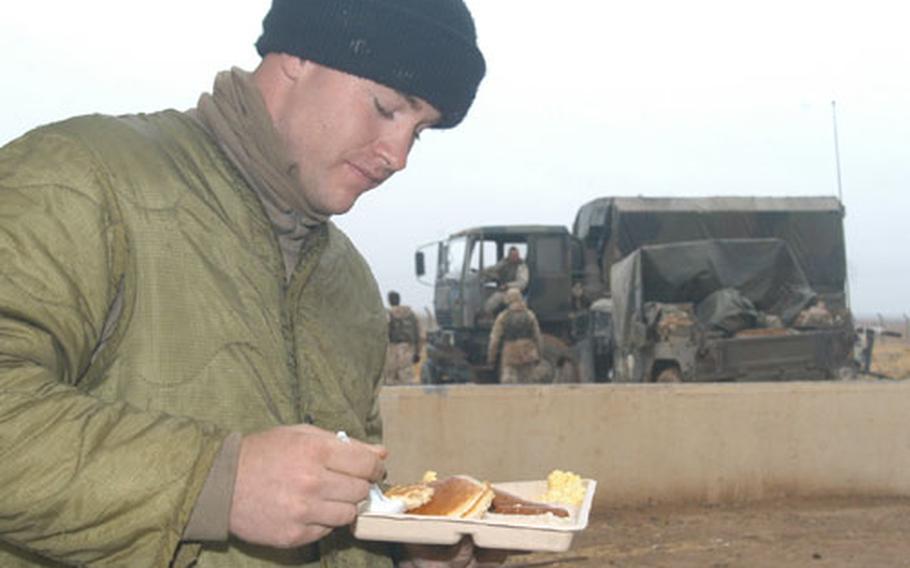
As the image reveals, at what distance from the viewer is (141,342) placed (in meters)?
1.55

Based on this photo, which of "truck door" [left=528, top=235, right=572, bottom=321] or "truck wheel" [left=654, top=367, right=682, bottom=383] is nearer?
"truck wheel" [left=654, top=367, right=682, bottom=383]

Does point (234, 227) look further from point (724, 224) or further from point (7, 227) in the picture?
point (724, 224)

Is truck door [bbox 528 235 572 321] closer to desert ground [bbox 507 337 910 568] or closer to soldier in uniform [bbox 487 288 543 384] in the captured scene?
soldier in uniform [bbox 487 288 543 384]

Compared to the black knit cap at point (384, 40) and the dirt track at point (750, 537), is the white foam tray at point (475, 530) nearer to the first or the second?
the black knit cap at point (384, 40)

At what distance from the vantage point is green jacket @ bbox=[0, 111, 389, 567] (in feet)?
4.23

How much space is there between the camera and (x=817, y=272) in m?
A: 14.9

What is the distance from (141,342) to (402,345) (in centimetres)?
1405

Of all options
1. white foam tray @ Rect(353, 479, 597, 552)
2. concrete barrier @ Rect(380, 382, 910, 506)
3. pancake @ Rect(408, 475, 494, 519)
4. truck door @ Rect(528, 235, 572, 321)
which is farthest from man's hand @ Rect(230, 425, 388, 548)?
truck door @ Rect(528, 235, 572, 321)

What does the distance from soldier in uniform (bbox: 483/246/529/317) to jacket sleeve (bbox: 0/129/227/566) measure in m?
14.0

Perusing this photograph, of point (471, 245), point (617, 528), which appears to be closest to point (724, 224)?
point (471, 245)

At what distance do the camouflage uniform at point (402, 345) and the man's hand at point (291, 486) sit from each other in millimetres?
14004

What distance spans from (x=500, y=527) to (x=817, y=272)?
1398cm

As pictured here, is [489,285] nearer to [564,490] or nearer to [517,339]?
[517,339]

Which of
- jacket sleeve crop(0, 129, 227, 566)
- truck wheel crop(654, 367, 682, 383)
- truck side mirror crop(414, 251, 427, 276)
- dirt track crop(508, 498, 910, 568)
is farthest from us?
truck side mirror crop(414, 251, 427, 276)
